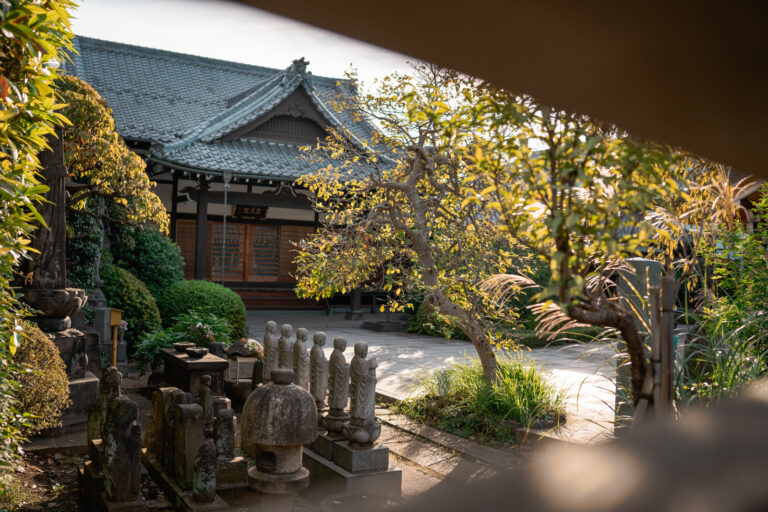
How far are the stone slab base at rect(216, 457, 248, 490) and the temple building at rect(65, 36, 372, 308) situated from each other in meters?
9.76

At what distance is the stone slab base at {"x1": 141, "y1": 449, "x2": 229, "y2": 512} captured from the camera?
13.1ft

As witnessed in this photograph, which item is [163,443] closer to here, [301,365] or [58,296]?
[301,365]

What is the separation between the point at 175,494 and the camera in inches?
166

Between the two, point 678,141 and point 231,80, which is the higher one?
point 231,80

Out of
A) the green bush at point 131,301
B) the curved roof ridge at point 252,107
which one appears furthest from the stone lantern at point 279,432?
the curved roof ridge at point 252,107

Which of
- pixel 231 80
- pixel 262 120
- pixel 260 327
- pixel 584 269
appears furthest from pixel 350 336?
pixel 584 269

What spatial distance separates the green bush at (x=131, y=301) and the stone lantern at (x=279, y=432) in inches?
241

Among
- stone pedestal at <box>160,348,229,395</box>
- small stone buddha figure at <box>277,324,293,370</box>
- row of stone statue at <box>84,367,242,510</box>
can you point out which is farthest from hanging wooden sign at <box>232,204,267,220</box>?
row of stone statue at <box>84,367,242,510</box>

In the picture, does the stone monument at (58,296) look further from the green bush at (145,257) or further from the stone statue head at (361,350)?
the green bush at (145,257)

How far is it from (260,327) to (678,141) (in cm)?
1406

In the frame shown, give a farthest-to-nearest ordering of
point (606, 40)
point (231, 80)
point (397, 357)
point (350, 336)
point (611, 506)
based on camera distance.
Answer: point (231, 80) < point (350, 336) < point (397, 357) < point (606, 40) < point (611, 506)

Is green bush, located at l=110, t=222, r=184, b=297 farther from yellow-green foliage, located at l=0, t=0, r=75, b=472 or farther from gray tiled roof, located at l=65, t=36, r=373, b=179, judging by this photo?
yellow-green foliage, located at l=0, t=0, r=75, b=472

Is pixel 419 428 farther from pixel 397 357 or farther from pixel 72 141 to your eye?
pixel 72 141

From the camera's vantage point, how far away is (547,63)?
2.69 ft
